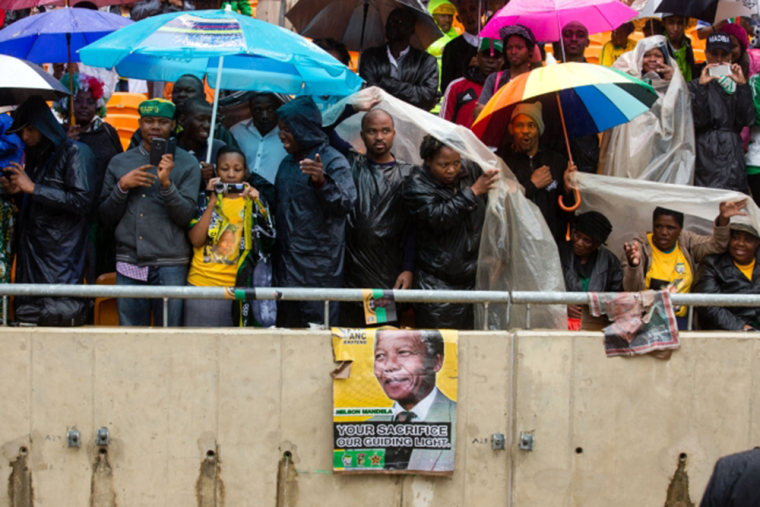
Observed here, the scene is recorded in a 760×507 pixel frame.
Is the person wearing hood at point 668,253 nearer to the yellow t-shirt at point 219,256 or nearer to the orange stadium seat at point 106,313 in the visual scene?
the yellow t-shirt at point 219,256

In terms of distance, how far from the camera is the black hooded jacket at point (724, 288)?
284 inches

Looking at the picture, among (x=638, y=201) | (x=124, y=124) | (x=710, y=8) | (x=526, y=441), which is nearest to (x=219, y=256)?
(x=526, y=441)

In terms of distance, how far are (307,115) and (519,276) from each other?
1936mm

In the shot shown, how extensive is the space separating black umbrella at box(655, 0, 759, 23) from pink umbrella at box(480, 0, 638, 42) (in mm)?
650

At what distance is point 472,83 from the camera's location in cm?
923

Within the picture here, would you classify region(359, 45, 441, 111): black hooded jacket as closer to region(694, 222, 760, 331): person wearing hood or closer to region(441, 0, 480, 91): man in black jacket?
region(441, 0, 480, 91): man in black jacket

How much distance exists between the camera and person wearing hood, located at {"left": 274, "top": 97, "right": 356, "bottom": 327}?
7090 millimetres

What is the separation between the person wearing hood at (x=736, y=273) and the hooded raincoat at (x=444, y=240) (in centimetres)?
174

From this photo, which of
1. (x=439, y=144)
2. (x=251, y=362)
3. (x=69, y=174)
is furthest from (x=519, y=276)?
(x=69, y=174)

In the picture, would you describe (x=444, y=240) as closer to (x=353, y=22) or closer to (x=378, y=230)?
(x=378, y=230)

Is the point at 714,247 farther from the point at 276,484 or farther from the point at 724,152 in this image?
the point at 276,484

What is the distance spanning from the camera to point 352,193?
7102mm

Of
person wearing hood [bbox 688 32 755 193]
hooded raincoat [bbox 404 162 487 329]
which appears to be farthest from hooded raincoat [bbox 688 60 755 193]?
hooded raincoat [bbox 404 162 487 329]

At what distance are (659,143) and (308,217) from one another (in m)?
3.33
